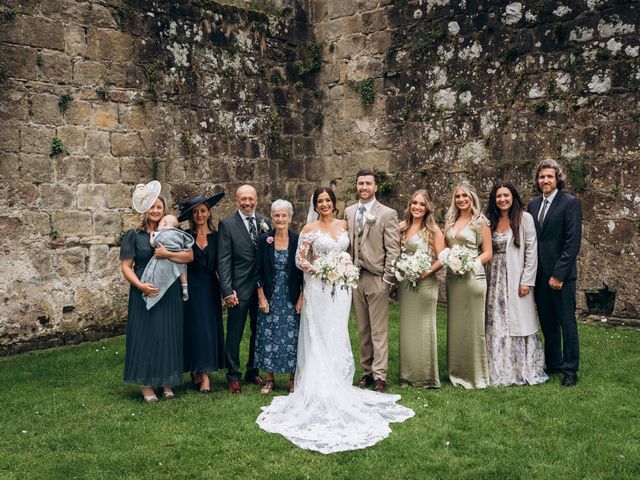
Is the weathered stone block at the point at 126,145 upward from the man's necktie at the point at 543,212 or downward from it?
upward

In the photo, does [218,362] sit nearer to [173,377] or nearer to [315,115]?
[173,377]

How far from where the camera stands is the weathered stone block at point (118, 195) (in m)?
9.20

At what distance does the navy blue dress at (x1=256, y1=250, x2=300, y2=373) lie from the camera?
6922 mm

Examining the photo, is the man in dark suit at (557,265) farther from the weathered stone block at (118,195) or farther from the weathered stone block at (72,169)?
the weathered stone block at (72,169)

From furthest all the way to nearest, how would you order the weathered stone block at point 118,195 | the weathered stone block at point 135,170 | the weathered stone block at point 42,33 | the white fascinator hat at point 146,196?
the weathered stone block at point 135,170 < the weathered stone block at point 118,195 < the weathered stone block at point 42,33 < the white fascinator hat at point 146,196

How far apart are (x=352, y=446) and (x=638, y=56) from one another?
5922 mm

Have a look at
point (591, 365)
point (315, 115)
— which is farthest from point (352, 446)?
point (315, 115)

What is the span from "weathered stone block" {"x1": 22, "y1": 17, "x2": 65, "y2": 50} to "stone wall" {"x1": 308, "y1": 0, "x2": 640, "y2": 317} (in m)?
4.17

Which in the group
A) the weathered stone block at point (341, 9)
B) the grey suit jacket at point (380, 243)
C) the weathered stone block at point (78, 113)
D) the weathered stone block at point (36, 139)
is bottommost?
the grey suit jacket at point (380, 243)

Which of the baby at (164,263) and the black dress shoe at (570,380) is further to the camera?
the black dress shoe at (570,380)

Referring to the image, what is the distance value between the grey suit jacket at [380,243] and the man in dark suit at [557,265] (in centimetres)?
144

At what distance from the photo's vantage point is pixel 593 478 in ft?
15.9

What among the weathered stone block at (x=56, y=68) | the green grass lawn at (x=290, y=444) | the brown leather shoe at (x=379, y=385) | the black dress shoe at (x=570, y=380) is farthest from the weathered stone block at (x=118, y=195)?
the black dress shoe at (x=570, y=380)

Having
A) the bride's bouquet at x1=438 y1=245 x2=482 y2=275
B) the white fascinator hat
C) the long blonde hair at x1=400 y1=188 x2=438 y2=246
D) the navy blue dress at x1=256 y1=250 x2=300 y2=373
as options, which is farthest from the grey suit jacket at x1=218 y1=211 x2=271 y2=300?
the bride's bouquet at x1=438 y1=245 x2=482 y2=275
